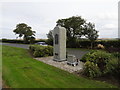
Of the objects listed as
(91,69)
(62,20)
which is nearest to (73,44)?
(62,20)

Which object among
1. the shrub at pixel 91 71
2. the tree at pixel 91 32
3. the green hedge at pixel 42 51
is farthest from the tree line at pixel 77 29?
the shrub at pixel 91 71

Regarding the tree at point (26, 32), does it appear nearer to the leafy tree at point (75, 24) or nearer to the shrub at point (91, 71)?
the leafy tree at point (75, 24)

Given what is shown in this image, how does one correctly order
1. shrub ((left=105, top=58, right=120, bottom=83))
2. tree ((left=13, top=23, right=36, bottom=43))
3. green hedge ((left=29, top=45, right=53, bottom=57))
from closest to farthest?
1. shrub ((left=105, top=58, right=120, bottom=83))
2. green hedge ((left=29, top=45, right=53, bottom=57))
3. tree ((left=13, top=23, right=36, bottom=43))

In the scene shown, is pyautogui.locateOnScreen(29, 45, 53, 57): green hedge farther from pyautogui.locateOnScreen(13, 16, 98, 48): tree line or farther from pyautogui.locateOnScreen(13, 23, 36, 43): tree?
pyautogui.locateOnScreen(13, 23, 36, 43): tree

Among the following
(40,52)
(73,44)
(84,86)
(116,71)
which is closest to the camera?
(84,86)

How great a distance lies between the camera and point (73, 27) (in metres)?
20.9

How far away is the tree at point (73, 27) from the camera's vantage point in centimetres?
2047

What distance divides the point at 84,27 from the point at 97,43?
14.7 feet

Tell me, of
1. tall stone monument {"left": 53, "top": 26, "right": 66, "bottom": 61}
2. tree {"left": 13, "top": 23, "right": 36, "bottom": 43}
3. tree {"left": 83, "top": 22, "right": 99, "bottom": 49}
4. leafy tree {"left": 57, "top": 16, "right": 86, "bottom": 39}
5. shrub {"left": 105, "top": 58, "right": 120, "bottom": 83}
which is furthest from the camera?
tree {"left": 13, "top": 23, "right": 36, "bottom": 43}

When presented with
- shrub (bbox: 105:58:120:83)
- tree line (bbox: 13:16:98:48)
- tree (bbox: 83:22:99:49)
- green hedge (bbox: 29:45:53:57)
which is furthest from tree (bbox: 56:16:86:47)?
shrub (bbox: 105:58:120:83)

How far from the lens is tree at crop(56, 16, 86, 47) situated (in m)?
20.5

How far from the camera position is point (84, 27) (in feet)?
64.5

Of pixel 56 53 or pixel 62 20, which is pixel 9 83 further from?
pixel 62 20

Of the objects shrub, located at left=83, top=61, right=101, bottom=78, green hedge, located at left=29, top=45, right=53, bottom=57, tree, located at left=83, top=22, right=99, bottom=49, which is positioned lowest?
shrub, located at left=83, top=61, right=101, bottom=78
